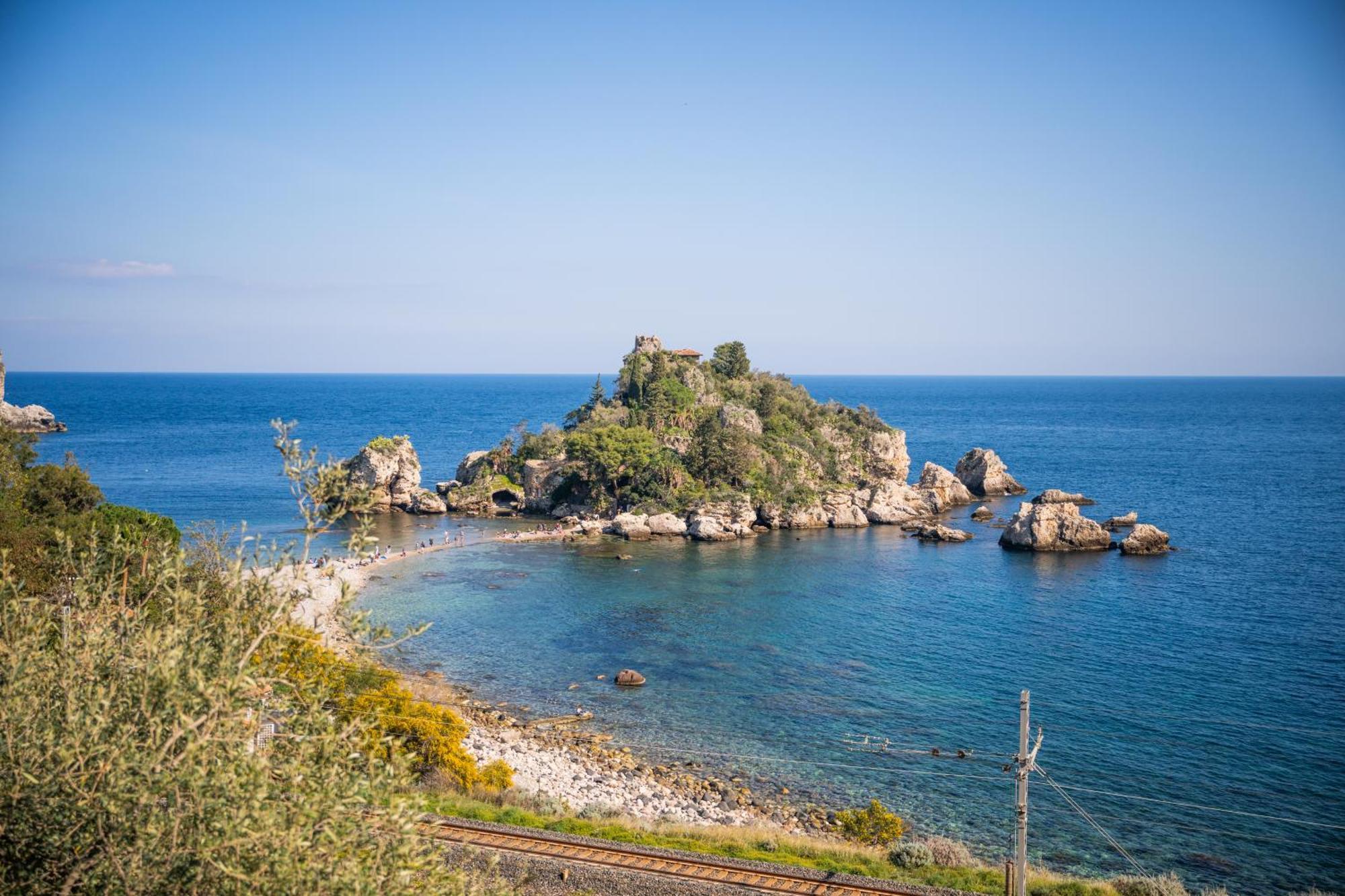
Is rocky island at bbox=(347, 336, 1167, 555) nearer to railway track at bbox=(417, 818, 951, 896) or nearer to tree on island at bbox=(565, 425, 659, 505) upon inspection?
tree on island at bbox=(565, 425, 659, 505)

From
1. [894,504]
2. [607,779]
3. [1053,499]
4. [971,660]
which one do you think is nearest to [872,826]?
[607,779]

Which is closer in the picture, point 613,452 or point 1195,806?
point 1195,806

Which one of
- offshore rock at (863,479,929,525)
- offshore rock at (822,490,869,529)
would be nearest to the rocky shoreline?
offshore rock at (822,490,869,529)

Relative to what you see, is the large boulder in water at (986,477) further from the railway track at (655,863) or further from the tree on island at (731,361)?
the railway track at (655,863)

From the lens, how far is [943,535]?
7150cm

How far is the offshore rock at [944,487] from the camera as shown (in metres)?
87.4

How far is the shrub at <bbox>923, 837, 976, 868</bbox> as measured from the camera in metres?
23.5

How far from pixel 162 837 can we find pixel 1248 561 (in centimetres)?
7332

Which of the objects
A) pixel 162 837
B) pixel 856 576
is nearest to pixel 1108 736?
pixel 856 576

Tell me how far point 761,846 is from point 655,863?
4111 mm

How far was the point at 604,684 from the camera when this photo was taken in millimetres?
40250

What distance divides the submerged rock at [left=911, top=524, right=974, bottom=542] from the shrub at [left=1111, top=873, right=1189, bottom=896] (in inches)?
1956

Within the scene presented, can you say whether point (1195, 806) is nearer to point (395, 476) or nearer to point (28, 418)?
point (395, 476)

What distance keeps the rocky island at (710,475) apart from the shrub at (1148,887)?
4809 cm
